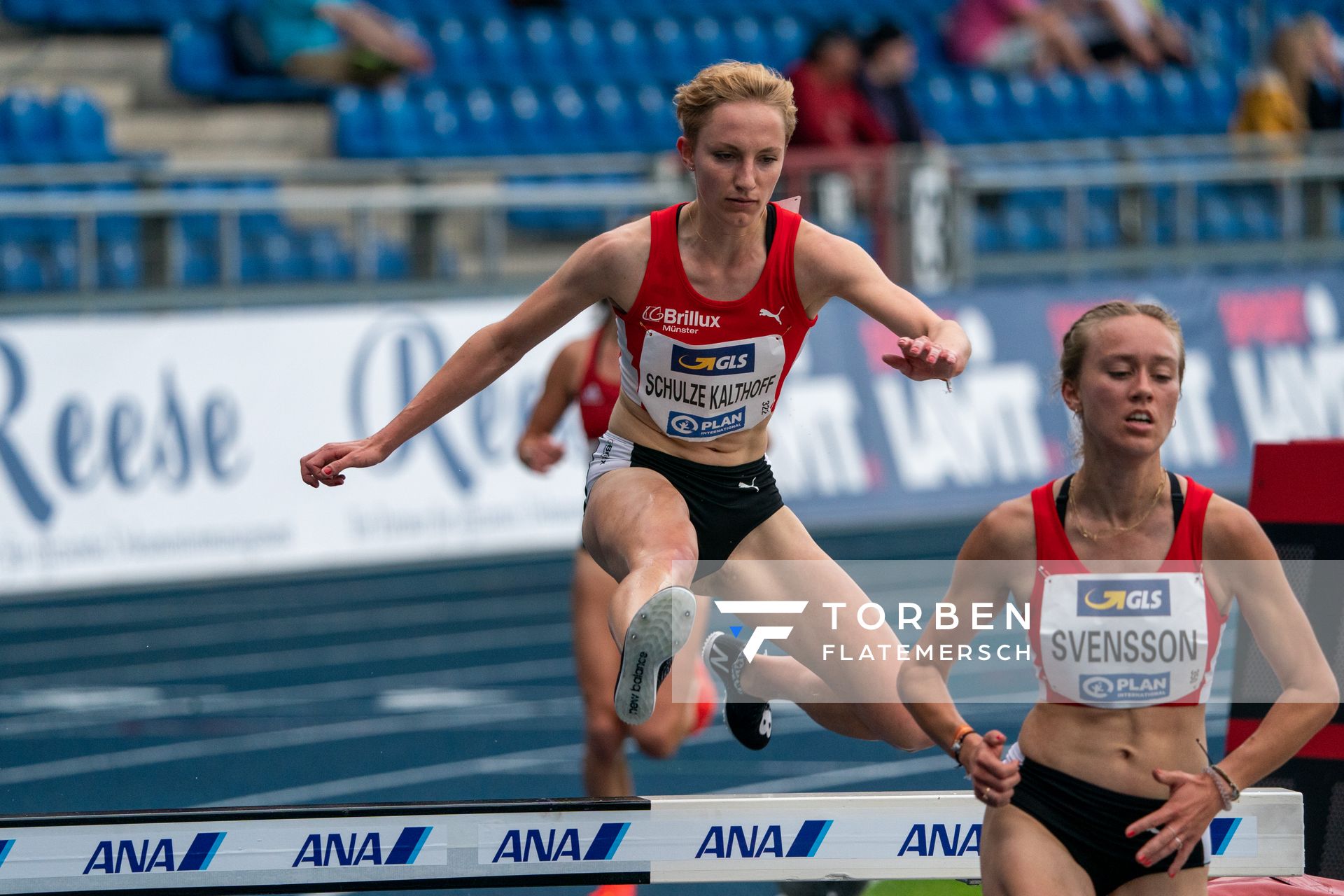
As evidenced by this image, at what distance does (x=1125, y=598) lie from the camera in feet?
13.2

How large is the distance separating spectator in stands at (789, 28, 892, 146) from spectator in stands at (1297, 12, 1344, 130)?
209 inches

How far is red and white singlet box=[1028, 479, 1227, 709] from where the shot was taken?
3.99 metres

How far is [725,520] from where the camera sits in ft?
16.5

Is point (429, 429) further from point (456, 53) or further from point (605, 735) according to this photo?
point (605, 735)

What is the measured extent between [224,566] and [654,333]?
807cm

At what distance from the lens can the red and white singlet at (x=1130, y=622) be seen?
157 inches

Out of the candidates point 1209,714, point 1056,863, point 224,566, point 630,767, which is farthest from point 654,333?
point 224,566

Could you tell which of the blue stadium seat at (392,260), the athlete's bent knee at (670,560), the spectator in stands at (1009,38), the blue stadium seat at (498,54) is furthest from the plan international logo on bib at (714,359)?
the spectator in stands at (1009,38)

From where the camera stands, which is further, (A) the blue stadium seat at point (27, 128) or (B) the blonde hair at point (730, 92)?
(A) the blue stadium seat at point (27, 128)

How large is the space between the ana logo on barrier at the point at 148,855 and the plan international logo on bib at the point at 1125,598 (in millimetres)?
2262

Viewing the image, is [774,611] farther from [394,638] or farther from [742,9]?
[742,9]

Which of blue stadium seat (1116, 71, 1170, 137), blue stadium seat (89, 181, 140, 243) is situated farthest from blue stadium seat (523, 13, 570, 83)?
blue stadium seat (1116, 71, 1170, 137)

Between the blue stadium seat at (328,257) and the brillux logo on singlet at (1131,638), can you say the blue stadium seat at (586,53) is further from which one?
the brillux logo on singlet at (1131,638)

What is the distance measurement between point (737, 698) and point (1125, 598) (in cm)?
174
